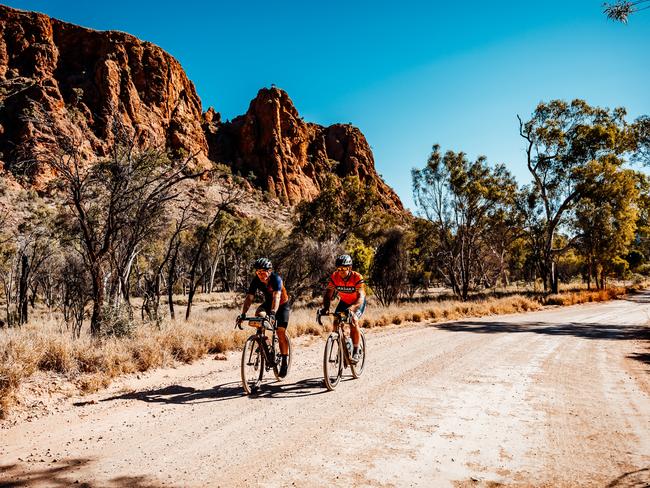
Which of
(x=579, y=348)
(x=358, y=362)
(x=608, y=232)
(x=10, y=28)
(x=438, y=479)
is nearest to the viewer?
(x=438, y=479)

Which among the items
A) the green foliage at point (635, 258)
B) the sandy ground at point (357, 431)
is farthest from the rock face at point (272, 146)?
the sandy ground at point (357, 431)

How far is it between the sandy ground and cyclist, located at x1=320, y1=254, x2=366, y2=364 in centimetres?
84

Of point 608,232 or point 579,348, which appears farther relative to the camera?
point 608,232

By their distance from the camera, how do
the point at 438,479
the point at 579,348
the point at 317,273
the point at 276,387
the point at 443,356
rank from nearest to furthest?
the point at 438,479
the point at 276,387
the point at 443,356
the point at 579,348
the point at 317,273

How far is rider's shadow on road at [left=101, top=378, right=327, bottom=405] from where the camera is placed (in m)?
5.68

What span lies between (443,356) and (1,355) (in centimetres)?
825

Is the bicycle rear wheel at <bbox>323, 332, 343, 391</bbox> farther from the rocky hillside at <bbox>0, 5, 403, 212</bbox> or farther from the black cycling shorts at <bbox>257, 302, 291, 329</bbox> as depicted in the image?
the rocky hillside at <bbox>0, 5, 403, 212</bbox>

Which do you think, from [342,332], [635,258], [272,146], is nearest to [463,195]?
[342,332]

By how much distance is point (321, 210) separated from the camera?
34.3m

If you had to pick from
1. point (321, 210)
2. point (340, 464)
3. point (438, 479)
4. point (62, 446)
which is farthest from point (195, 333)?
point (321, 210)

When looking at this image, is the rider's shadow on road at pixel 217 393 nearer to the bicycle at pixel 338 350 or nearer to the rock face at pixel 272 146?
the bicycle at pixel 338 350

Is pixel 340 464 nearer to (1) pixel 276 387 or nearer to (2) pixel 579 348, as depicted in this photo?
(1) pixel 276 387

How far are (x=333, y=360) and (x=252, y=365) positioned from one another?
4.34ft

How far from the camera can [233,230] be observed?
29328 millimetres
